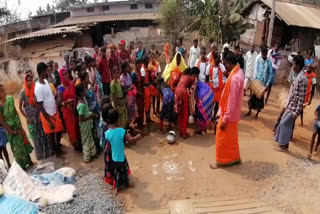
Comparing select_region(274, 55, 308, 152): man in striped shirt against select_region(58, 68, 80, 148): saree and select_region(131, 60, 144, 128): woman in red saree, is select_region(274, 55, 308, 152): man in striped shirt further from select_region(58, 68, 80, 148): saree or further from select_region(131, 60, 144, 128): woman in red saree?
select_region(58, 68, 80, 148): saree

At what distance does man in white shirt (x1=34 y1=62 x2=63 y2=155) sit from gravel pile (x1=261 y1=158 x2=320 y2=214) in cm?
384

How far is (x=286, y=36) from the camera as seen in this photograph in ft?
45.8

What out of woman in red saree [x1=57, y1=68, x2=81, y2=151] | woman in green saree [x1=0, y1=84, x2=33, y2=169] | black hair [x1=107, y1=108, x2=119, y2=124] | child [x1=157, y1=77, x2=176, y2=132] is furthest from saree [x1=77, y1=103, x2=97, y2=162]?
child [x1=157, y1=77, x2=176, y2=132]

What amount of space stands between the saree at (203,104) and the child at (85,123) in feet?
7.39

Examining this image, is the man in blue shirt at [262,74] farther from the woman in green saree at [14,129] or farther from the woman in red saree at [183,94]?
the woman in green saree at [14,129]

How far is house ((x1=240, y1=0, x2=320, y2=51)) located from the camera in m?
13.1

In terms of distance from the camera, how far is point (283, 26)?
542 inches

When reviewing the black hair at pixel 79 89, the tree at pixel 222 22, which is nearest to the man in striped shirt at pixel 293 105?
the black hair at pixel 79 89

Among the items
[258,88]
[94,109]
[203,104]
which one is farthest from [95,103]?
[258,88]

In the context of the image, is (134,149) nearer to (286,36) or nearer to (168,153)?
(168,153)

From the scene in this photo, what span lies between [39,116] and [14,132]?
0.52 metres

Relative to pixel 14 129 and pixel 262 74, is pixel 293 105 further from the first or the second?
pixel 14 129

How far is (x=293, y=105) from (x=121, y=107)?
338 cm

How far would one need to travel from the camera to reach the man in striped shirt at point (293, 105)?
15.5 ft
